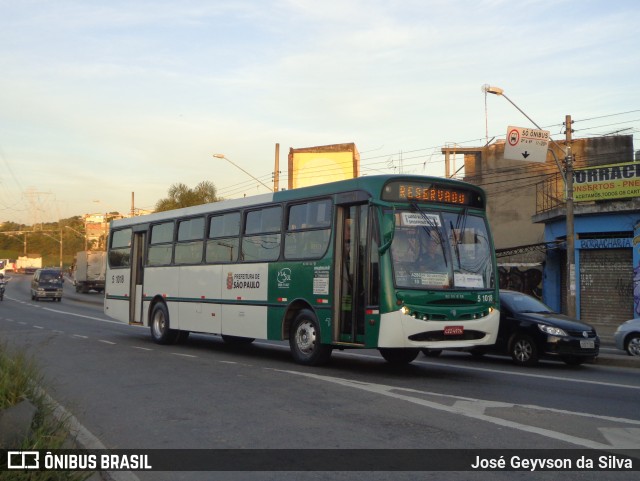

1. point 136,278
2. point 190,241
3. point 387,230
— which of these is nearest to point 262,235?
point 190,241

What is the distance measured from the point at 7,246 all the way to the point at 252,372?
160707mm

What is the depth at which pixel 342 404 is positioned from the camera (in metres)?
8.95

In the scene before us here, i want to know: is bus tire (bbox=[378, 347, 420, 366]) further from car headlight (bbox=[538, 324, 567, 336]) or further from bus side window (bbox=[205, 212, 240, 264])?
bus side window (bbox=[205, 212, 240, 264])

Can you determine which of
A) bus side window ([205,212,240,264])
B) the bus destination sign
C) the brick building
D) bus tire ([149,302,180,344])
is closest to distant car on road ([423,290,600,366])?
the bus destination sign

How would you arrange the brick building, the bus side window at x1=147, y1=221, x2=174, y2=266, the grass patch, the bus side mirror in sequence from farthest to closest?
the brick building < the bus side window at x1=147, y1=221, x2=174, y2=266 < the bus side mirror < the grass patch

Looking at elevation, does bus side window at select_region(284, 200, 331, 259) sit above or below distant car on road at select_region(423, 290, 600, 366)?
above

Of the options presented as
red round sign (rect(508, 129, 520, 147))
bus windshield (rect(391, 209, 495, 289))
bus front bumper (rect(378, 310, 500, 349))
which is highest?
red round sign (rect(508, 129, 520, 147))

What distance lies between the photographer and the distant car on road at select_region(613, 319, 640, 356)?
17.3 meters

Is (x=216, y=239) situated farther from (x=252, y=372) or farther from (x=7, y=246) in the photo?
(x=7, y=246)

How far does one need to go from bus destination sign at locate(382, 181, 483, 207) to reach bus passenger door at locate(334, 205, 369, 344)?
1.82ft

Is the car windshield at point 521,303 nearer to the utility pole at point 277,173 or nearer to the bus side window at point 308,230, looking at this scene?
the bus side window at point 308,230

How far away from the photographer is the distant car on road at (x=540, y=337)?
46.7 feet

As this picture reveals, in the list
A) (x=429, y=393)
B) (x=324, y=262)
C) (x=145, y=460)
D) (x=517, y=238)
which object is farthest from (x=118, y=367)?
(x=517, y=238)

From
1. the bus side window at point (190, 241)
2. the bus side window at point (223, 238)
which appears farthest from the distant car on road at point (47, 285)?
the bus side window at point (223, 238)
